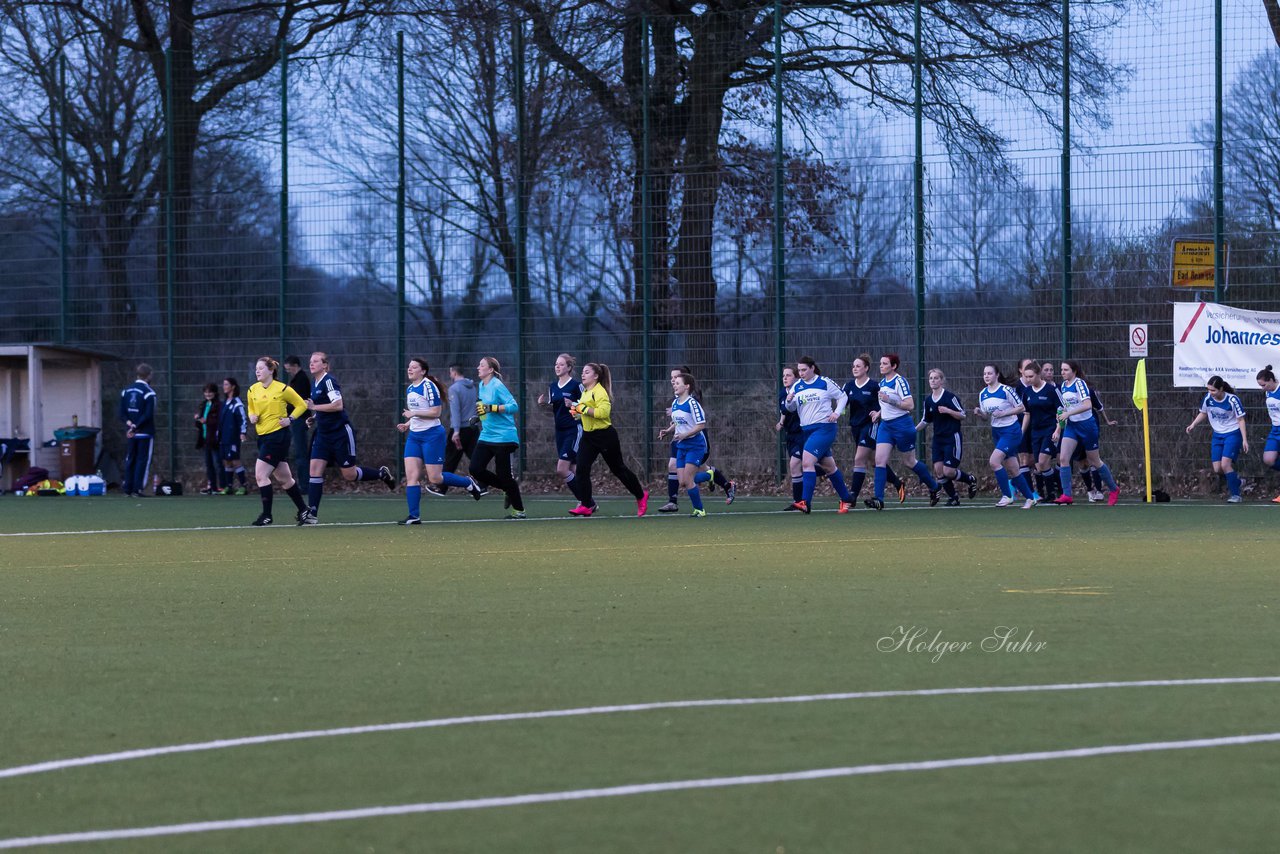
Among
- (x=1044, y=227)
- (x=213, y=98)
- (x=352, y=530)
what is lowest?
(x=352, y=530)

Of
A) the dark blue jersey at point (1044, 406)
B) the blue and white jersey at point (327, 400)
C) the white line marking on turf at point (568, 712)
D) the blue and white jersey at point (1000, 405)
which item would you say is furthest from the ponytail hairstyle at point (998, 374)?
the white line marking on turf at point (568, 712)

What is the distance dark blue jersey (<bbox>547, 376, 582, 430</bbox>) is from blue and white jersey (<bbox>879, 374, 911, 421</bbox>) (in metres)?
4.02

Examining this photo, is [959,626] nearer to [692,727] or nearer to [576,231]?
[692,727]

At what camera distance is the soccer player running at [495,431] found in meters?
20.7

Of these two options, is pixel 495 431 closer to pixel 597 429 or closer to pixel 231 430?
pixel 597 429

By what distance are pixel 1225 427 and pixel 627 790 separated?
20.3 meters

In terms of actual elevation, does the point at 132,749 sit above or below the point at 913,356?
below

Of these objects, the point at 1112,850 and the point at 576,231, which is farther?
the point at 576,231

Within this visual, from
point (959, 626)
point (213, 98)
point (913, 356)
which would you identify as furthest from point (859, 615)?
point (213, 98)

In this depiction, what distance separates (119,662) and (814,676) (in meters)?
3.41

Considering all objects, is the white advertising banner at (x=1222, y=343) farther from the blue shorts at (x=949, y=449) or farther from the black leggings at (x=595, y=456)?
the black leggings at (x=595, y=456)

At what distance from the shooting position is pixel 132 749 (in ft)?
20.1

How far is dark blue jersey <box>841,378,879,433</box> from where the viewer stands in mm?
22688

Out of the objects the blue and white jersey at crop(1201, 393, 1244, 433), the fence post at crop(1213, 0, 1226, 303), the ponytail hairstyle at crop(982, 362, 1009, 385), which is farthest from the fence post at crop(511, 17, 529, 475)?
the fence post at crop(1213, 0, 1226, 303)
